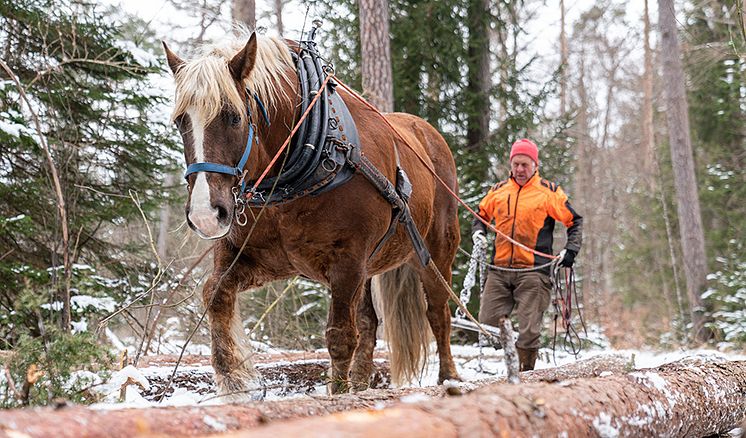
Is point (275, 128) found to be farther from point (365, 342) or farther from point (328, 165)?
point (365, 342)

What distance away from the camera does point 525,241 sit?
5.75 m

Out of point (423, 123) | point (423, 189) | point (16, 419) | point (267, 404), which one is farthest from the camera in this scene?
point (423, 123)

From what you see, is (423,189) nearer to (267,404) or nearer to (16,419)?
(267,404)

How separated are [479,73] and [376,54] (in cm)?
312

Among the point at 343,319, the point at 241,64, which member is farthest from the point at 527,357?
the point at 241,64

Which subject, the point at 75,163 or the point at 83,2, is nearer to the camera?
the point at 75,163

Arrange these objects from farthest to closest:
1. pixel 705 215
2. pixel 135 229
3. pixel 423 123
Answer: pixel 705 215
pixel 135 229
pixel 423 123

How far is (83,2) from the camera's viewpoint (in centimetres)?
748

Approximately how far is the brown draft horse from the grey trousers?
137cm

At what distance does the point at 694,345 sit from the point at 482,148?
5069 millimetres

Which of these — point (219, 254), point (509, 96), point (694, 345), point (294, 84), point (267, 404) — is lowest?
point (694, 345)

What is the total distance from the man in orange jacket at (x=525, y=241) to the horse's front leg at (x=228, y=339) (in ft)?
8.64

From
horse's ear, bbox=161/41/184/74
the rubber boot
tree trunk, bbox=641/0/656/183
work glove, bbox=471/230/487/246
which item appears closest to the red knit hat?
work glove, bbox=471/230/487/246

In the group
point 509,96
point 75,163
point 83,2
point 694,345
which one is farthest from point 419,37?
point 694,345
